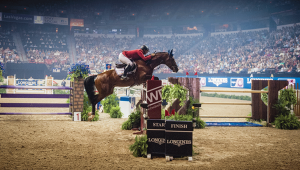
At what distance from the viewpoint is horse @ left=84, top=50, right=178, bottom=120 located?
5.48 metres

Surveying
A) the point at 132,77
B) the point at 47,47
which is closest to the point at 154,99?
the point at 132,77

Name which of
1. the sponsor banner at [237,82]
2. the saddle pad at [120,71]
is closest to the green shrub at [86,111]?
the saddle pad at [120,71]

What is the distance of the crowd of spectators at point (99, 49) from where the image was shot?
3431cm

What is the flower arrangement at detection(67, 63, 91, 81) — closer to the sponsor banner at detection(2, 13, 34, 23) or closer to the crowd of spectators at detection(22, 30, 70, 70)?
the crowd of spectators at detection(22, 30, 70, 70)

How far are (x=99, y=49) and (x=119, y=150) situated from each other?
35.8 metres

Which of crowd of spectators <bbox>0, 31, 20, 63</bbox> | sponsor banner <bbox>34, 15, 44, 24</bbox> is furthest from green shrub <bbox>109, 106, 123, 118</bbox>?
sponsor banner <bbox>34, 15, 44, 24</bbox>

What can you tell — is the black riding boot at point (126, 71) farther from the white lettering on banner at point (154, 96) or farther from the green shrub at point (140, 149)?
the green shrub at point (140, 149)

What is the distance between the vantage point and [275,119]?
6.71 meters

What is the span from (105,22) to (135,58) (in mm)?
39610

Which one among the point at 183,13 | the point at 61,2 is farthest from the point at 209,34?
the point at 61,2

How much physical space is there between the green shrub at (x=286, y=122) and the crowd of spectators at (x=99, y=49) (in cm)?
2831

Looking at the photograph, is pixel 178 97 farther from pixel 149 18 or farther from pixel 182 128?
pixel 149 18

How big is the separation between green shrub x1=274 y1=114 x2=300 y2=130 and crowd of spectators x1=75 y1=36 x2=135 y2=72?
28311mm

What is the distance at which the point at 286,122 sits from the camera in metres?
6.43
